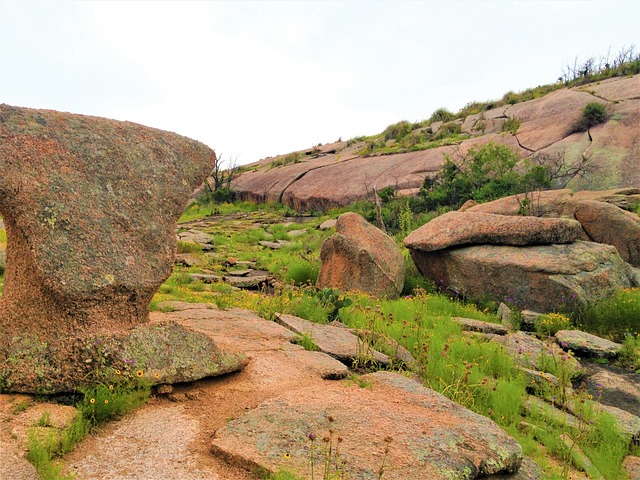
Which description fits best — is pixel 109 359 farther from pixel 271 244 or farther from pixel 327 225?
pixel 327 225

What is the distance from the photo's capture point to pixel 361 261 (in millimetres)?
9422

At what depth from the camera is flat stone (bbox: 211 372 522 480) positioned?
9.02ft

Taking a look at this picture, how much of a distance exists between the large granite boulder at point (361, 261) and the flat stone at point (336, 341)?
329cm

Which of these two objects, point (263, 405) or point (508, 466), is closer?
point (508, 466)

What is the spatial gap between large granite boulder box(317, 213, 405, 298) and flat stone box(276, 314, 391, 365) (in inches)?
129

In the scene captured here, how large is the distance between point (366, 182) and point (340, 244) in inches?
517

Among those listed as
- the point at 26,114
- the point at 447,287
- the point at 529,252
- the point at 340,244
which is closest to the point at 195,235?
the point at 340,244

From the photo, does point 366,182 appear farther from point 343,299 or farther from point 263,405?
point 263,405

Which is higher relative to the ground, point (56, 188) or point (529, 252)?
point (56, 188)

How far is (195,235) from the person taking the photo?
16.6 m

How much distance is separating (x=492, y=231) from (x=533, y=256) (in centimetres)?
88

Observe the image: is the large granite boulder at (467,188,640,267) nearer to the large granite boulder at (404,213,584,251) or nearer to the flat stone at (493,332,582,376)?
the large granite boulder at (404,213,584,251)

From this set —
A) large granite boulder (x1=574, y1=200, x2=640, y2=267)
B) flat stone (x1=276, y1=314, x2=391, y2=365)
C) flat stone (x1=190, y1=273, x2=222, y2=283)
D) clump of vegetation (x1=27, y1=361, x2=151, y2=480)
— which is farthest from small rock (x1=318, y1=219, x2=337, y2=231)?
clump of vegetation (x1=27, y1=361, x2=151, y2=480)

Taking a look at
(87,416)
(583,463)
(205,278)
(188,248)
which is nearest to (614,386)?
(583,463)
